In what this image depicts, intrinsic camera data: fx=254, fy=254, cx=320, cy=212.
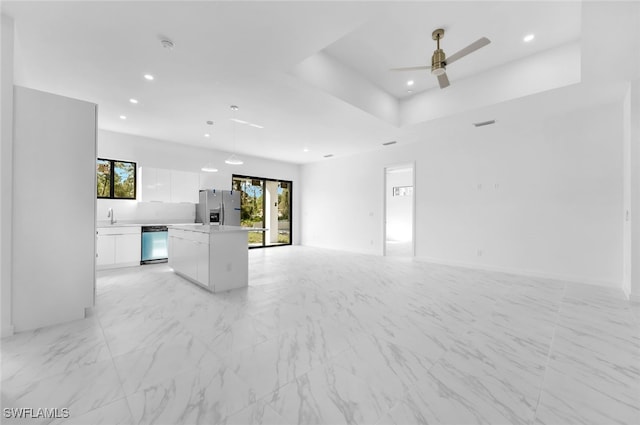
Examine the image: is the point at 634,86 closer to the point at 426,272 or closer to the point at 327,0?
the point at 426,272

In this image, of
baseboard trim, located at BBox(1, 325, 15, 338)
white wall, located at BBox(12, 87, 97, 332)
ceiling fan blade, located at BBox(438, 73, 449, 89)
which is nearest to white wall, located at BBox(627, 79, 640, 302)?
ceiling fan blade, located at BBox(438, 73, 449, 89)

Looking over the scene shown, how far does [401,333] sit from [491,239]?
394cm

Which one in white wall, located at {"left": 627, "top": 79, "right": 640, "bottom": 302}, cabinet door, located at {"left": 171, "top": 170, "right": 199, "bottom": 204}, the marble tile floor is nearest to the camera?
the marble tile floor

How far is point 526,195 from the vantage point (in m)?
4.82

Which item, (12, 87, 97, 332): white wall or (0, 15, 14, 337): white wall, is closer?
(0, 15, 14, 337): white wall

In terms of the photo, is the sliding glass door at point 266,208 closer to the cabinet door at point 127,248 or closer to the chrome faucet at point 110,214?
the cabinet door at point 127,248

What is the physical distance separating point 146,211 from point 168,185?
85 cm

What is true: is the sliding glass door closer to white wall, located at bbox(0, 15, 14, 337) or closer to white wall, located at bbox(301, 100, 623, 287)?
white wall, located at bbox(301, 100, 623, 287)

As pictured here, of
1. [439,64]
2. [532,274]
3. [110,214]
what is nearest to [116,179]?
[110,214]

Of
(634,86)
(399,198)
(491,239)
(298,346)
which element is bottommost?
(298,346)

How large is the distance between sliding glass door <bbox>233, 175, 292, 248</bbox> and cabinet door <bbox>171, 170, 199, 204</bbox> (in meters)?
1.47

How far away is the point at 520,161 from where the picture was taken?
4895 millimetres

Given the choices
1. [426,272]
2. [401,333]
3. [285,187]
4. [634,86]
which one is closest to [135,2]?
[401,333]

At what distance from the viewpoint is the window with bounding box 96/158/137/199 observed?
5.64 meters
